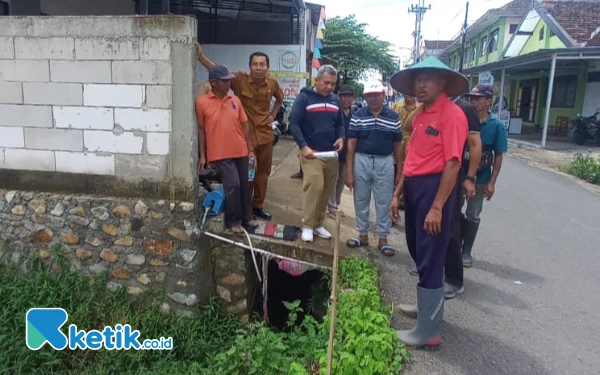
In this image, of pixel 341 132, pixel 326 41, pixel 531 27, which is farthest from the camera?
pixel 326 41

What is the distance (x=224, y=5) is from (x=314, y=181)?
26.7 ft

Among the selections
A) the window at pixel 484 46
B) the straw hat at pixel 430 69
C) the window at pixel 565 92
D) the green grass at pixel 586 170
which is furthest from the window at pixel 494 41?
the straw hat at pixel 430 69

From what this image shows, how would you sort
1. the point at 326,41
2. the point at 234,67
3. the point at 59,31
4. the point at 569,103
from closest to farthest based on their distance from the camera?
1. the point at 59,31
2. the point at 234,67
3. the point at 569,103
4. the point at 326,41

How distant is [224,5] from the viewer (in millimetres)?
10945

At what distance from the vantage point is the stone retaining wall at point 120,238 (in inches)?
169

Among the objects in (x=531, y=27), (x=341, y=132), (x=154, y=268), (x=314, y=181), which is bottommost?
(x=154, y=268)

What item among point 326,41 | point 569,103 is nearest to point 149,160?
point 569,103

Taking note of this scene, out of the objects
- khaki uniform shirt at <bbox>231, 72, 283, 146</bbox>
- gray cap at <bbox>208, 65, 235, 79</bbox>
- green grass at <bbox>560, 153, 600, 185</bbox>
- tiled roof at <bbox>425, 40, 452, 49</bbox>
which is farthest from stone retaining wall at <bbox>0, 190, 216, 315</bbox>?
tiled roof at <bbox>425, 40, 452, 49</bbox>

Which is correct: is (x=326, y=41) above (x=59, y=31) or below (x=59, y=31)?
above

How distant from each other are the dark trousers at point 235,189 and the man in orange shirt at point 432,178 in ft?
5.59

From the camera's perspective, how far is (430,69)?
2943 mm

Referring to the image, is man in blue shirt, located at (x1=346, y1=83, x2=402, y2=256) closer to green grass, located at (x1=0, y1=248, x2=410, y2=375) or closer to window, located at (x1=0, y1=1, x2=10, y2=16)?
green grass, located at (x1=0, y1=248, x2=410, y2=375)

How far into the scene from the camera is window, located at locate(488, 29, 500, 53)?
92.2 ft

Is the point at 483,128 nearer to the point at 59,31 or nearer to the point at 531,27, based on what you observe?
the point at 59,31
